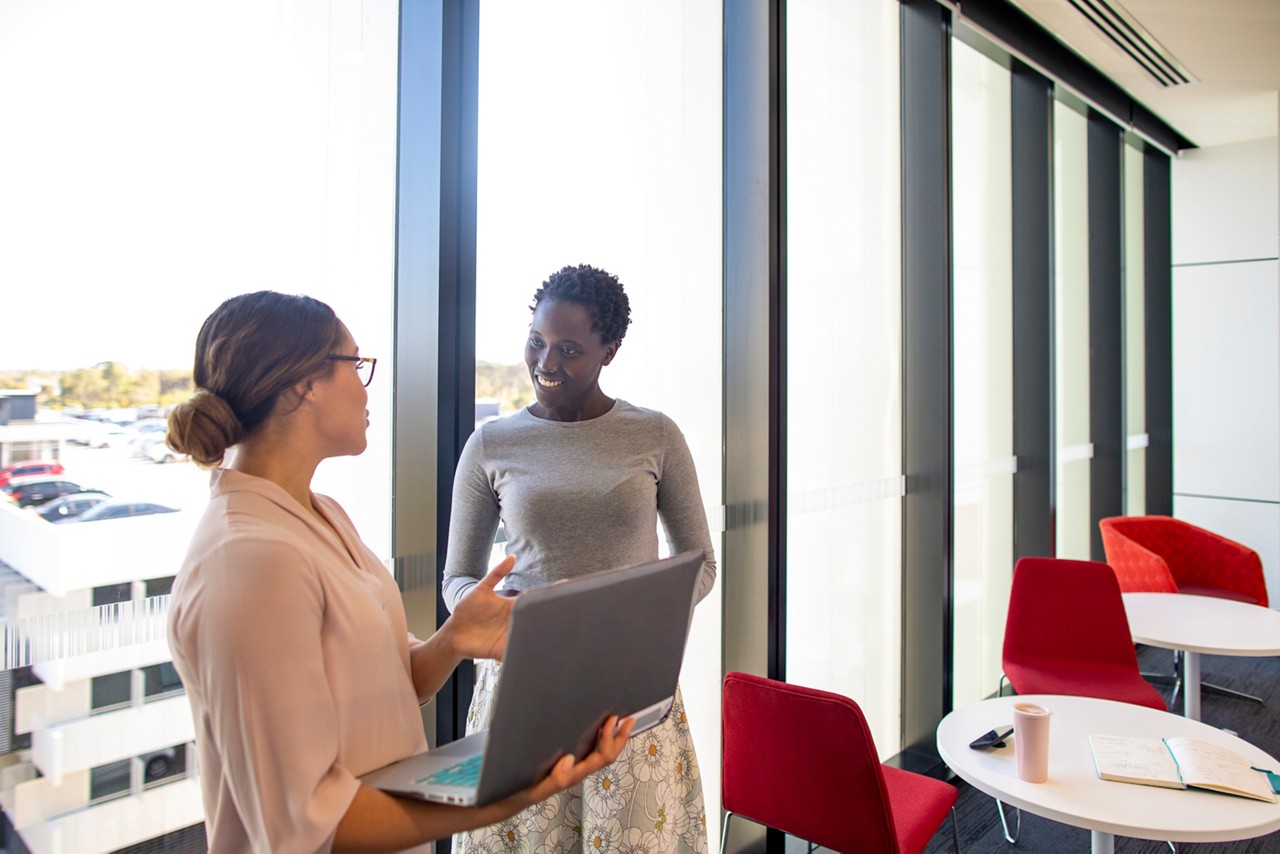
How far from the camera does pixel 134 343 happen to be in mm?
1504

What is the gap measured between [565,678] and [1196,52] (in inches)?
201

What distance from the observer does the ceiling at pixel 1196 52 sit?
12.7 ft

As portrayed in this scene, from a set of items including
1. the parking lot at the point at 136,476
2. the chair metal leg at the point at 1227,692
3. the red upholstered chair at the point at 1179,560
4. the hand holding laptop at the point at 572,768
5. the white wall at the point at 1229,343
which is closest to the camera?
the hand holding laptop at the point at 572,768

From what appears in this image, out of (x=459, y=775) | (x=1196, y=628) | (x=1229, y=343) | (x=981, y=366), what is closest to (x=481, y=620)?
(x=459, y=775)

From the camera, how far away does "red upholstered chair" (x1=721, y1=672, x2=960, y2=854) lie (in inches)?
76.4

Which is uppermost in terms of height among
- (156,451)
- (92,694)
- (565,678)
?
(156,451)

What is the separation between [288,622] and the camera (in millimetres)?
969

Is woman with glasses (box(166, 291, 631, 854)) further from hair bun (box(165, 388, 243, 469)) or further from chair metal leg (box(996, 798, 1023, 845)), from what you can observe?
chair metal leg (box(996, 798, 1023, 845))

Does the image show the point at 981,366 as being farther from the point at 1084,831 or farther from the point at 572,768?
the point at 572,768

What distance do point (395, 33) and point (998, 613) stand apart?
3828 mm

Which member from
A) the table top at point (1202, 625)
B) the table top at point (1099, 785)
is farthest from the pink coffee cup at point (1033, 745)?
the table top at point (1202, 625)

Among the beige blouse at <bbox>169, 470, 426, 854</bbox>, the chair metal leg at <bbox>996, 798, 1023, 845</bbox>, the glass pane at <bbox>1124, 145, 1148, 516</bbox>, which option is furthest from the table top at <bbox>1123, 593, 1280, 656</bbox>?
the beige blouse at <bbox>169, 470, 426, 854</bbox>

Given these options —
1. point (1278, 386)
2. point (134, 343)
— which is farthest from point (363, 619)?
point (1278, 386)

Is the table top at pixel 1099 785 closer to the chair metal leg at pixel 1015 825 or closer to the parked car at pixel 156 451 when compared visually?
the chair metal leg at pixel 1015 825
